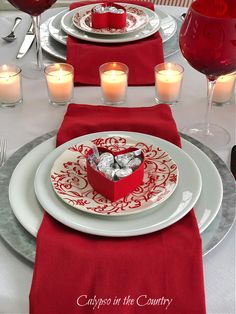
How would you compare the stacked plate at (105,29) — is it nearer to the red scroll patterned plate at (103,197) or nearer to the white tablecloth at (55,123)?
the white tablecloth at (55,123)

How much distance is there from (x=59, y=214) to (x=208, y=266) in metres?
0.19

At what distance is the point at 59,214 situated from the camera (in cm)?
58

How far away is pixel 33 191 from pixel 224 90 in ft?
1.40

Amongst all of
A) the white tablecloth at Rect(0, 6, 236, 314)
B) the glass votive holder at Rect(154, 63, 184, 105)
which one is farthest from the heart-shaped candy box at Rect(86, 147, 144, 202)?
the glass votive holder at Rect(154, 63, 184, 105)

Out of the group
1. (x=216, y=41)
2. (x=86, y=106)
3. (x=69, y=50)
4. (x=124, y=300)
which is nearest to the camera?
(x=124, y=300)

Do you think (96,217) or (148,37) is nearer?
(96,217)

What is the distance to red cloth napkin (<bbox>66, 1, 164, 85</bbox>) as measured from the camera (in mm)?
962

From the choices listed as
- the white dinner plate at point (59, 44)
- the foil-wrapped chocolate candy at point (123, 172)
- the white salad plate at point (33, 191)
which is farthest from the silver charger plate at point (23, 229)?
the white dinner plate at point (59, 44)

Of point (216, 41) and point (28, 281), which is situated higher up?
point (216, 41)

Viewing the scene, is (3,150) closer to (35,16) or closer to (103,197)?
(103,197)

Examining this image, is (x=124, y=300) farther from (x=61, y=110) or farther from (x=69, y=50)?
(x=69, y=50)

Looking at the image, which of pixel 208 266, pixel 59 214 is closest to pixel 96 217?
pixel 59 214

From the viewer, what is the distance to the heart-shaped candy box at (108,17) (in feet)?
3.32

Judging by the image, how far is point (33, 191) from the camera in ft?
2.10
